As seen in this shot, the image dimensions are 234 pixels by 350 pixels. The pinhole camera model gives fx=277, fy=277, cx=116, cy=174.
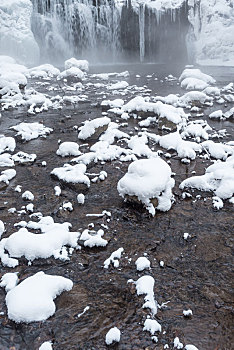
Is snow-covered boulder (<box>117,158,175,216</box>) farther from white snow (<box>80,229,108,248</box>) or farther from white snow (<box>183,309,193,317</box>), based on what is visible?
white snow (<box>183,309,193,317</box>)

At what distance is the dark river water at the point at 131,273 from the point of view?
2.82m


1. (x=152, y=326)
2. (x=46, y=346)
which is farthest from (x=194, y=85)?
(x=46, y=346)

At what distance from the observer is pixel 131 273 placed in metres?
3.57

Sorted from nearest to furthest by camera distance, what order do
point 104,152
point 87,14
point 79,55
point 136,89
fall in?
point 104,152, point 136,89, point 87,14, point 79,55

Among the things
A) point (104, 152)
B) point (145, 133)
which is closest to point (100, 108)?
point (145, 133)

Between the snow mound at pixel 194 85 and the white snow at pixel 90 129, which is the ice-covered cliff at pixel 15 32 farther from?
the white snow at pixel 90 129

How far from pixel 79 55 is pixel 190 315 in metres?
29.7

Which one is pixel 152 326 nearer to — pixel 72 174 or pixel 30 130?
pixel 72 174

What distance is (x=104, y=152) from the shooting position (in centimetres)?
696

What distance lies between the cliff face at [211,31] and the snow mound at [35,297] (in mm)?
31862

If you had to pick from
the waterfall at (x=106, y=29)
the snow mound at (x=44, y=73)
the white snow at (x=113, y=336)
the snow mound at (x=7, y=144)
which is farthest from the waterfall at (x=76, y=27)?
the white snow at (x=113, y=336)

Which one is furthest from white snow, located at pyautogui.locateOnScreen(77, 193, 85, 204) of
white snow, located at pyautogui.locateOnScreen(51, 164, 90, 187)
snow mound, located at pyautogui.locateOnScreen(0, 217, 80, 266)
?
snow mound, located at pyautogui.locateOnScreen(0, 217, 80, 266)

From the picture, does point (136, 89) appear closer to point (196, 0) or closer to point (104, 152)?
point (104, 152)

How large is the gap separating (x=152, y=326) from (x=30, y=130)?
697 cm
